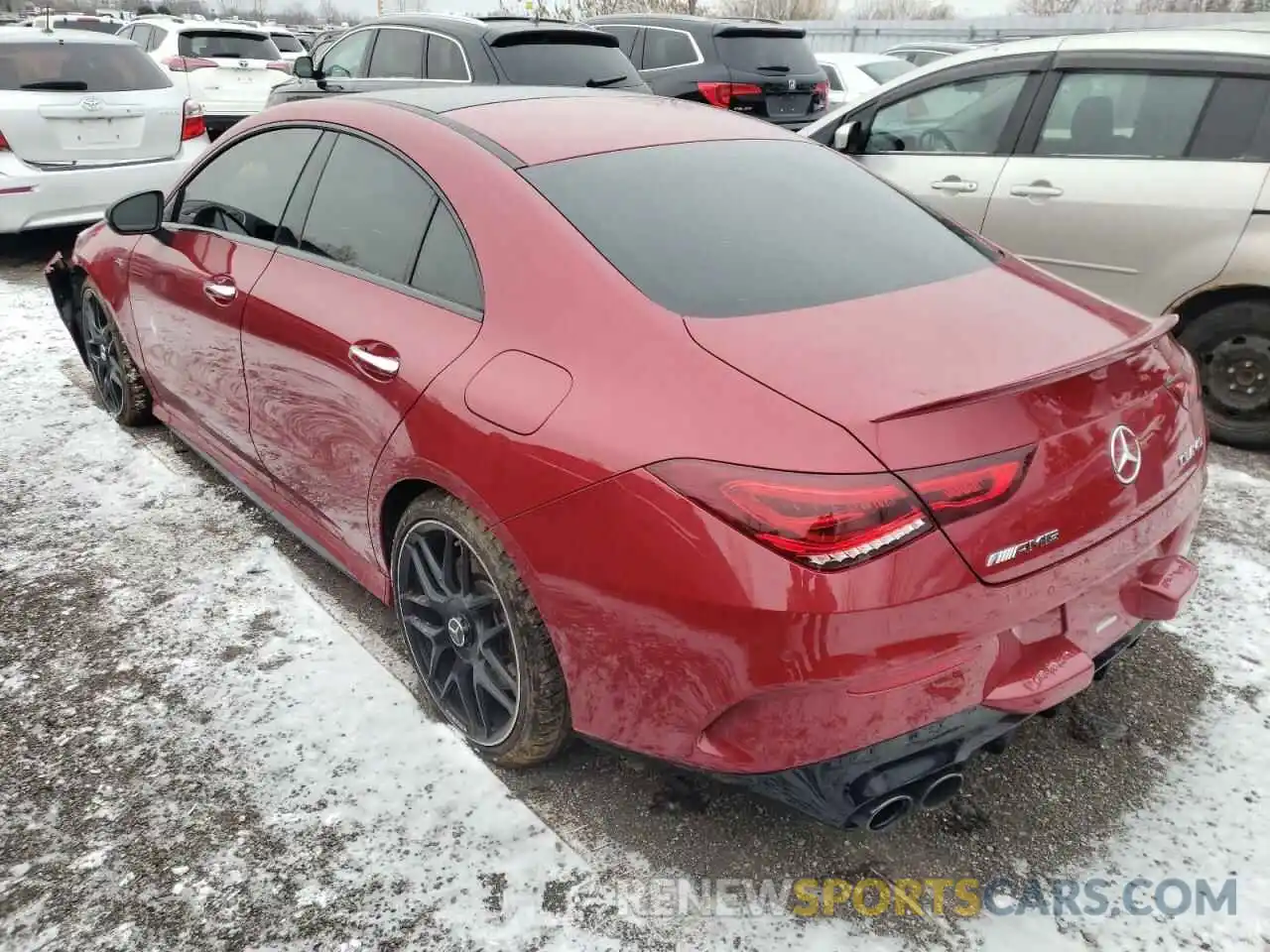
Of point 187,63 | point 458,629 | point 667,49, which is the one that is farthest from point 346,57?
point 458,629

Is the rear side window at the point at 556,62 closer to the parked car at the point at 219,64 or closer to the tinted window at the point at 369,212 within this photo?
the tinted window at the point at 369,212

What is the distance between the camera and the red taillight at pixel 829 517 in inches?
61.9

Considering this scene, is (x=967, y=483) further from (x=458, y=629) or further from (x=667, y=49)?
(x=667, y=49)

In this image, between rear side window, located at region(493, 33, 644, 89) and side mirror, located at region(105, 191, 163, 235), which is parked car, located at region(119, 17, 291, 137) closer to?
rear side window, located at region(493, 33, 644, 89)

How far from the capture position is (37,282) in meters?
6.74

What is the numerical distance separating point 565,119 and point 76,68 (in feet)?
19.5

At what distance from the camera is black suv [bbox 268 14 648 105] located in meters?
6.86

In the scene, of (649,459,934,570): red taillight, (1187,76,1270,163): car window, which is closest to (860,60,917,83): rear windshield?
(1187,76,1270,163): car window

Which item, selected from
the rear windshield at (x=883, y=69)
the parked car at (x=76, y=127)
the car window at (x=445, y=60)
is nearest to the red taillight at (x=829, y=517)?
the car window at (x=445, y=60)

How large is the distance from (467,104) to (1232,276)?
127 inches

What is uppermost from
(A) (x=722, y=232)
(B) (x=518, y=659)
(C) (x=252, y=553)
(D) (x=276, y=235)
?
(A) (x=722, y=232)

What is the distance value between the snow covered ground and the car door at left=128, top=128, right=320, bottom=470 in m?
0.68

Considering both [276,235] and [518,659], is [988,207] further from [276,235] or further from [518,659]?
[518,659]

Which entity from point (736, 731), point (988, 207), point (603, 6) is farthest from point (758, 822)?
point (603, 6)
